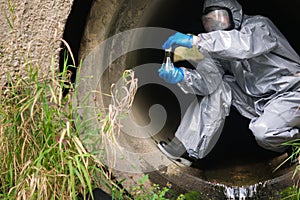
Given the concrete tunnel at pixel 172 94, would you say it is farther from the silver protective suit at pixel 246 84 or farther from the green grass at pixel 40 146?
the green grass at pixel 40 146

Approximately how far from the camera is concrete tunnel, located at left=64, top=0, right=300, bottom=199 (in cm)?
356

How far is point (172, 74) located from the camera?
4051 mm

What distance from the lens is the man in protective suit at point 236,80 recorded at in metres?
3.87

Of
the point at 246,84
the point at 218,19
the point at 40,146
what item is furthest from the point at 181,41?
the point at 40,146

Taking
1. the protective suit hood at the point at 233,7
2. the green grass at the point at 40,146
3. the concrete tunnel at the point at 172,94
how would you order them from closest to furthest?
the green grass at the point at 40,146 → the concrete tunnel at the point at 172,94 → the protective suit hood at the point at 233,7

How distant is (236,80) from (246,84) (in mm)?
120

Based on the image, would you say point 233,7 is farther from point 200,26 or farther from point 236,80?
point 200,26

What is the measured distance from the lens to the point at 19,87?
3.30m

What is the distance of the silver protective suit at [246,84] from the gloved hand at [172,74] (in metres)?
0.08

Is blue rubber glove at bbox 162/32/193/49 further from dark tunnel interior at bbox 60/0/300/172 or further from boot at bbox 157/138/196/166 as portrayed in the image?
boot at bbox 157/138/196/166

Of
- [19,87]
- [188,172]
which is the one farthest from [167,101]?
[19,87]

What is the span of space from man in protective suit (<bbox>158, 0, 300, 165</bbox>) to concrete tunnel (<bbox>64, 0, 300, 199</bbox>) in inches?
7.9

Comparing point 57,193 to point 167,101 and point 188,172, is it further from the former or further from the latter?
point 167,101

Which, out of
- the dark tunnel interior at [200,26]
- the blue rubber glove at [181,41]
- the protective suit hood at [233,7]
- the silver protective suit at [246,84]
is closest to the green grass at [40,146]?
the blue rubber glove at [181,41]
